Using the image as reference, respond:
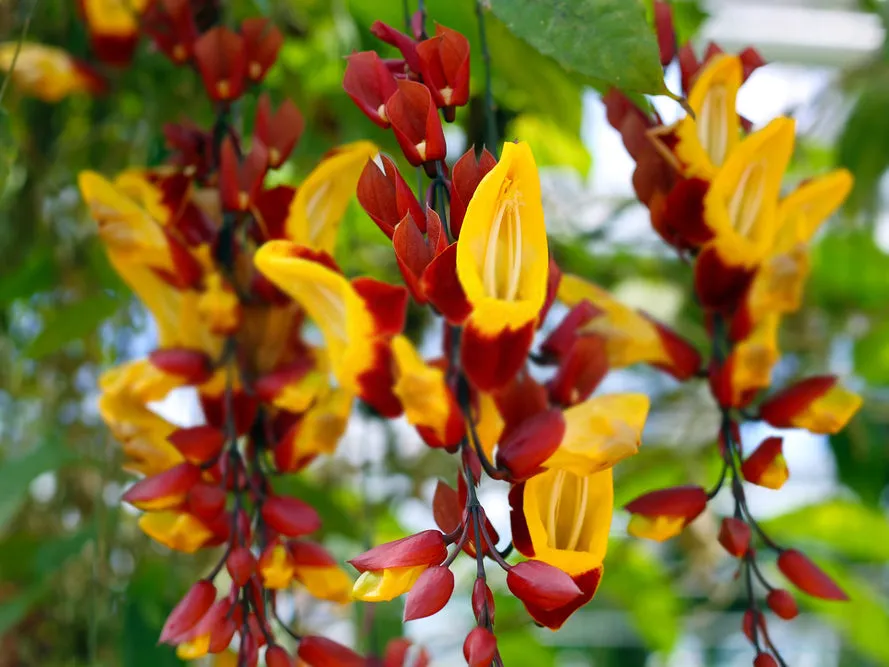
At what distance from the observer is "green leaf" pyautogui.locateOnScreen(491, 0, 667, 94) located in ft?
0.97

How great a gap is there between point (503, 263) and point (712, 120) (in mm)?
155

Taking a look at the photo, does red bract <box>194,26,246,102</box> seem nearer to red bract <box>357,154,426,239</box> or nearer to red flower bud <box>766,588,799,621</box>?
red bract <box>357,154,426,239</box>

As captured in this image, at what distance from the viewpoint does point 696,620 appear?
1.09m

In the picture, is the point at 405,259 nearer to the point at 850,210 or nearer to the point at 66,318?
the point at 66,318

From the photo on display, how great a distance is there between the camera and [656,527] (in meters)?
0.33

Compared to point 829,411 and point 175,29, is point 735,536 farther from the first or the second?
point 175,29

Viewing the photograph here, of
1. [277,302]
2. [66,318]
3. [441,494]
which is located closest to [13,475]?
[66,318]

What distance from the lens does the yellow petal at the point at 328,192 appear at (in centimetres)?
38

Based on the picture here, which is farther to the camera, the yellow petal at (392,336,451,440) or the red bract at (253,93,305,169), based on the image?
the red bract at (253,93,305,169)

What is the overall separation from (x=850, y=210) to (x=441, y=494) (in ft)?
2.35

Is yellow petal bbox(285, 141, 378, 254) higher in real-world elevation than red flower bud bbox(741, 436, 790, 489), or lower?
higher

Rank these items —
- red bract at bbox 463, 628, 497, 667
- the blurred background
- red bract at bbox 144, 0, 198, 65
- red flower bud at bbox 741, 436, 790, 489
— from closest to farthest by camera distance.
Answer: red bract at bbox 463, 628, 497, 667 → red flower bud at bbox 741, 436, 790, 489 → red bract at bbox 144, 0, 198, 65 → the blurred background

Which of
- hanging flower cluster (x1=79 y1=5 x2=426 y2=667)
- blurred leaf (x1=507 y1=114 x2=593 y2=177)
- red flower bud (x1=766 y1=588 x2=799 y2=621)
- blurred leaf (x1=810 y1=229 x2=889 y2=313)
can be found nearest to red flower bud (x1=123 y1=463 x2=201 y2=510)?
hanging flower cluster (x1=79 y1=5 x2=426 y2=667)

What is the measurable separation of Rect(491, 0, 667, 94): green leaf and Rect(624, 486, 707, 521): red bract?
133 mm
